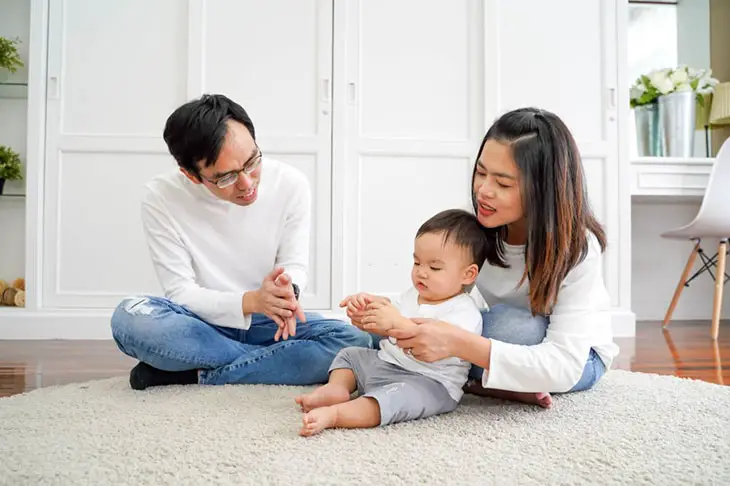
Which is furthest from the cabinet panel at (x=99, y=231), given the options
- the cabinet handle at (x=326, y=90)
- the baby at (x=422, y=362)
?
the baby at (x=422, y=362)

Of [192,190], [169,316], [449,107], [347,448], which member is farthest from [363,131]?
[347,448]

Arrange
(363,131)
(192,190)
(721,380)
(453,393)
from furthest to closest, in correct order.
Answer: (363,131) < (721,380) < (192,190) < (453,393)

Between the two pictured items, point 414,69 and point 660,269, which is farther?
point 660,269

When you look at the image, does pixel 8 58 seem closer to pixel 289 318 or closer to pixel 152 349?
pixel 152 349

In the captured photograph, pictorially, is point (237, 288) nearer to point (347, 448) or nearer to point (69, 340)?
point (347, 448)

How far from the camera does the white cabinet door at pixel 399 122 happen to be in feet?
8.64

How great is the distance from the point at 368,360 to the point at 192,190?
0.65 meters

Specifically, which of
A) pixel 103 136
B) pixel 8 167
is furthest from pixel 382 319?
pixel 8 167

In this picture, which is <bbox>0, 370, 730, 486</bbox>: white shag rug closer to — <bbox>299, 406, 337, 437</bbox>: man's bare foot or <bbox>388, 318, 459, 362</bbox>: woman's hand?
<bbox>299, 406, 337, 437</bbox>: man's bare foot

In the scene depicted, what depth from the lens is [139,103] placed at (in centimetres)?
258

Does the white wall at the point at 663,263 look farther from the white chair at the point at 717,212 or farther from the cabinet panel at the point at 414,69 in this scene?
the cabinet panel at the point at 414,69

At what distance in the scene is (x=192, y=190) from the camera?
59.2 inches

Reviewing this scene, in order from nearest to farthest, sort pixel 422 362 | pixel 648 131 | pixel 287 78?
1. pixel 422 362
2. pixel 287 78
3. pixel 648 131

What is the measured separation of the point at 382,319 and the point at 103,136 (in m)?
2.00
